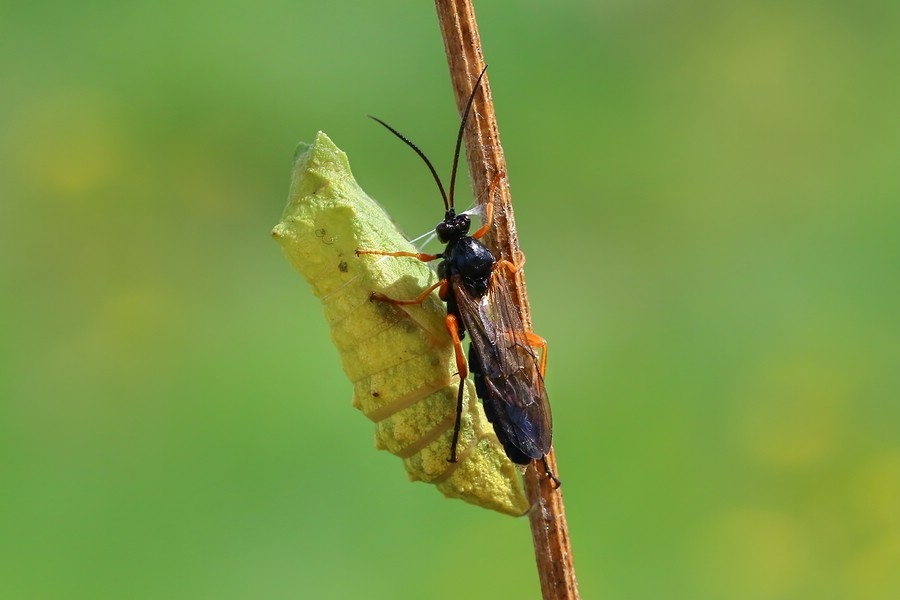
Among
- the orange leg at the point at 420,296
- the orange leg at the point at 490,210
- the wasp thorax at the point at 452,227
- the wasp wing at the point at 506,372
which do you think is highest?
the wasp thorax at the point at 452,227

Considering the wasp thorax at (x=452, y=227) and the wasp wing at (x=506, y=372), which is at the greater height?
the wasp thorax at (x=452, y=227)

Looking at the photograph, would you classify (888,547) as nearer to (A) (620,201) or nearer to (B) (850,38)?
(A) (620,201)

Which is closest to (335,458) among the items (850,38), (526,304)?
(526,304)

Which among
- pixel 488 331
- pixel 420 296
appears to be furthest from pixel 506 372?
pixel 420 296

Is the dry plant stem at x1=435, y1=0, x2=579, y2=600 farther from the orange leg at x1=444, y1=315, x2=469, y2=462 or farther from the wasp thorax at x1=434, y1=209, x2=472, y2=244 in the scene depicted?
the wasp thorax at x1=434, y1=209, x2=472, y2=244

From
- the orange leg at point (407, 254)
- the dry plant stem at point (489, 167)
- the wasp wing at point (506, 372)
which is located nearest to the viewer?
the dry plant stem at point (489, 167)

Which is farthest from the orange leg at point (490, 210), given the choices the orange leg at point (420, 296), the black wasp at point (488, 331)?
the orange leg at point (420, 296)

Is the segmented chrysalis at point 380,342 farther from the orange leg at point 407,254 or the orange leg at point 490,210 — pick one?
the orange leg at point 490,210
